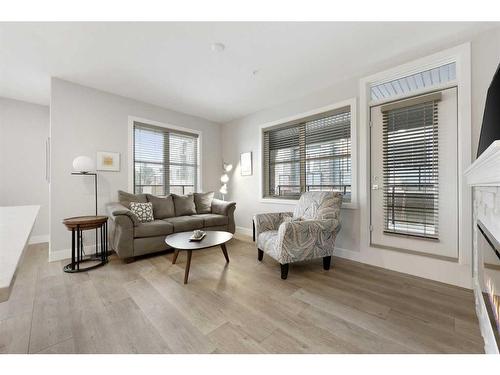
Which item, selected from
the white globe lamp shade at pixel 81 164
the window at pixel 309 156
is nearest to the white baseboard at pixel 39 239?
the white globe lamp shade at pixel 81 164

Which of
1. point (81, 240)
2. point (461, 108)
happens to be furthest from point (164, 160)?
point (461, 108)

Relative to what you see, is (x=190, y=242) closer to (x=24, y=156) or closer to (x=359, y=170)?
(x=359, y=170)

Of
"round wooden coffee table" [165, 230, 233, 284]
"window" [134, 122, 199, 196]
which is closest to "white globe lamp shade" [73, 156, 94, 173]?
"window" [134, 122, 199, 196]

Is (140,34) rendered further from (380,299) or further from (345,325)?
(380,299)

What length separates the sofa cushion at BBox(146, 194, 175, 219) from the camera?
3430 millimetres

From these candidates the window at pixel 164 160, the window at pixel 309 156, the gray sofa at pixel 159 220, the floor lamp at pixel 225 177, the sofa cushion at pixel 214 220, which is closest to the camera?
the gray sofa at pixel 159 220

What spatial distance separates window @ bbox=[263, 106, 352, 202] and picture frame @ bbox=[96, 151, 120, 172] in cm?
254

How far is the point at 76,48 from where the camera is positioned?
7.13 feet

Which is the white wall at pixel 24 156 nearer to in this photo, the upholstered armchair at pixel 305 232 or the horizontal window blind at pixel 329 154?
the upholstered armchair at pixel 305 232

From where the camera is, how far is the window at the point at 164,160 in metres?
3.70

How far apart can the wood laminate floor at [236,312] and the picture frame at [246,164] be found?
2201 millimetres

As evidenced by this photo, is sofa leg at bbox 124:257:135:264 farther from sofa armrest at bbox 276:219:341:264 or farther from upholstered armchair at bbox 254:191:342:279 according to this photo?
sofa armrest at bbox 276:219:341:264
